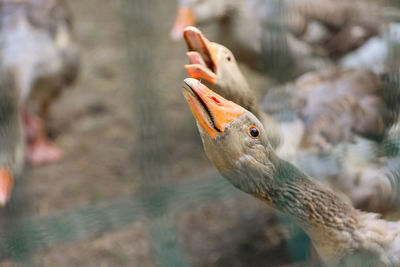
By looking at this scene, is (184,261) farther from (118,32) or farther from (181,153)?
(118,32)

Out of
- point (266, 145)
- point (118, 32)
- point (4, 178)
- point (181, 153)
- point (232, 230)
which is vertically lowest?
point (232, 230)

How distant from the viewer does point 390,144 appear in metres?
1.56

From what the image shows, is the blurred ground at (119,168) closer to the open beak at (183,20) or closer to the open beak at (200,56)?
the open beak at (183,20)

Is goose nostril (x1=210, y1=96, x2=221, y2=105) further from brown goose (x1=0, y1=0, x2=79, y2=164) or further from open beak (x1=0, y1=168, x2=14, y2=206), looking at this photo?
brown goose (x1=0, y1=0, x2=79, y2=164)

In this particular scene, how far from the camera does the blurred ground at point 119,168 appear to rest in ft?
7.34

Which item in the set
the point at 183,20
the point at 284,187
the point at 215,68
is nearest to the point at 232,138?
the point at 284,187

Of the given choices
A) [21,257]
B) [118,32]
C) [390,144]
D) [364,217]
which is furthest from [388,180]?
[118,32]

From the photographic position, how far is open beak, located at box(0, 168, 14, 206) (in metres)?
1.91

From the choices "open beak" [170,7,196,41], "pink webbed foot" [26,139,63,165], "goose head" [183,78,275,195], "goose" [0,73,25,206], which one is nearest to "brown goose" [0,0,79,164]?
"pink webbed foot" [26,139,63,165]

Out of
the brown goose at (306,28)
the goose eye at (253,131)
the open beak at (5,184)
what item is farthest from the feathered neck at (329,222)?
the brown goose at (306,28)

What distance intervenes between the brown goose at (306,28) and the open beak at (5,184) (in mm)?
1020

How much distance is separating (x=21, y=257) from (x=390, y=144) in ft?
3.76

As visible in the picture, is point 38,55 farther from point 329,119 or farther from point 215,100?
point 215,100

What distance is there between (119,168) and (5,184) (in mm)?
967
